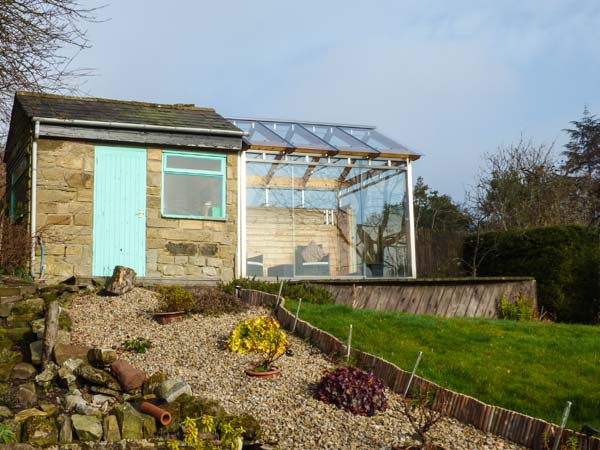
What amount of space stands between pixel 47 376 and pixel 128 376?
0.97m

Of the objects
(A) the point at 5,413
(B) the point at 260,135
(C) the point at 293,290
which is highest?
(B) the point at 260,135

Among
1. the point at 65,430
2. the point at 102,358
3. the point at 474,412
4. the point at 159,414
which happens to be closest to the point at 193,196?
the point at 102,358

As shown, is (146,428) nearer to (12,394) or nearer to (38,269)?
(12,394)

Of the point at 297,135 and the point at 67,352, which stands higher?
the point at 297,135

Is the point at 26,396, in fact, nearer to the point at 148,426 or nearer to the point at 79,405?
the point at 79,405

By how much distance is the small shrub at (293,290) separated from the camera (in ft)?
38.5

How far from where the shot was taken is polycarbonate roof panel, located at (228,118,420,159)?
1498 cm

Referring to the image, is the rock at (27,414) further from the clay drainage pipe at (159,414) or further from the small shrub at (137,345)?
the small shrub at (137,345)

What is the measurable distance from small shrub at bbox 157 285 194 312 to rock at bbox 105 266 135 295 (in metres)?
1.32

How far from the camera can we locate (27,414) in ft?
21.2

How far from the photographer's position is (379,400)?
6.60 m

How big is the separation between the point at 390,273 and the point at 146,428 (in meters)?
10.1

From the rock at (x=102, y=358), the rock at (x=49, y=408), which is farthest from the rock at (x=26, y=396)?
the rock at (x=102, y=358)

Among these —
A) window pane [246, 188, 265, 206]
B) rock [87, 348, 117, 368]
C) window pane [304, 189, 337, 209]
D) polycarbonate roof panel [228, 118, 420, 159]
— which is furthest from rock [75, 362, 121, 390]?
window pane [304, 189, 337, 209]
